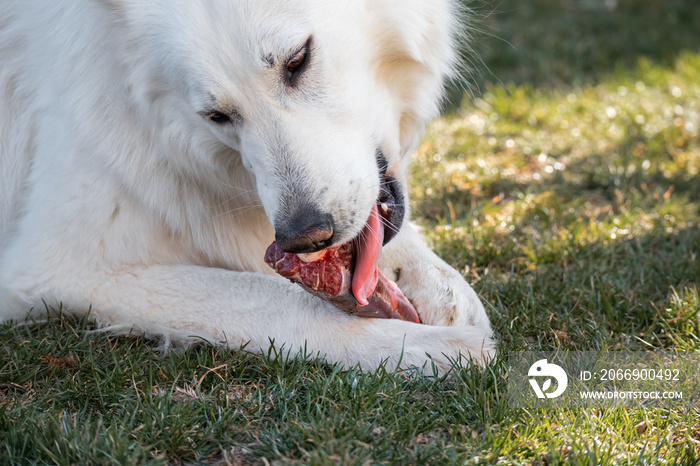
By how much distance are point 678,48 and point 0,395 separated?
623 cm

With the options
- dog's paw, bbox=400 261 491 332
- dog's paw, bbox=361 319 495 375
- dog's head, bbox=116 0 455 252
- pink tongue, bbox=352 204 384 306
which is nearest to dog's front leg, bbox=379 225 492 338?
dog's paw, bbox=400 261 491 332

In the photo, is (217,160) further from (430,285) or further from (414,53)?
(430,285)

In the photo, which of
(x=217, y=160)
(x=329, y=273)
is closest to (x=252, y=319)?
(x=329, y=273)

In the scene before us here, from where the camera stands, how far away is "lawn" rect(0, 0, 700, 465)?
6.68 ft

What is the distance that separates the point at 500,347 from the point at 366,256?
0.57 meters

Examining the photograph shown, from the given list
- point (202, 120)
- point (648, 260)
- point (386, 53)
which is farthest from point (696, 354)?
point (202, 120)

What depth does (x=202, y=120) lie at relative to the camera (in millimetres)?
2486

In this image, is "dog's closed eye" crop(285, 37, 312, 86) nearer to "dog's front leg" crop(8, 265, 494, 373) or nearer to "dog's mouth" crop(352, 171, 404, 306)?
"dog's mouth" crop(352, 171, 404, 306)

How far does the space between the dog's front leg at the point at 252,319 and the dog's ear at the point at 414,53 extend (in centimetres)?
85

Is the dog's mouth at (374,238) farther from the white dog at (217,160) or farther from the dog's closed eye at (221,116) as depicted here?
the dog's closed eye at (221,116)

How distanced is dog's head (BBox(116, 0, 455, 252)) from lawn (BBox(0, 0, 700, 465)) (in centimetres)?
55

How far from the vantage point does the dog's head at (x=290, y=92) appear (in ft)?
7.40

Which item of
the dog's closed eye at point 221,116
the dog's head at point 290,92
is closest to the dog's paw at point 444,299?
the dog's head at point 290,92

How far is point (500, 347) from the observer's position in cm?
253
